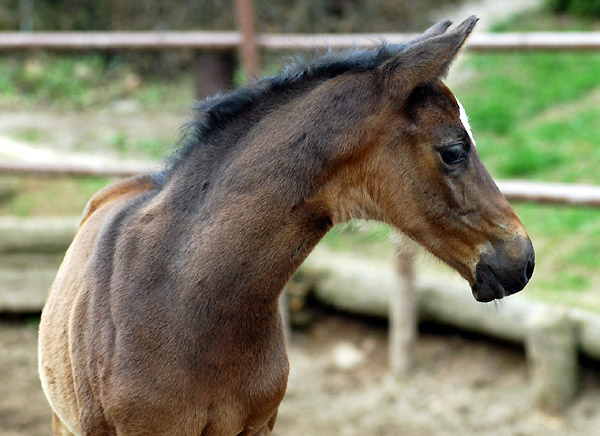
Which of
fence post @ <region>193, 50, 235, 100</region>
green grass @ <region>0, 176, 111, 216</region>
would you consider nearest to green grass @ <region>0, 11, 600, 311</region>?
green grass @ <region>0, 176, 111, 216</region>

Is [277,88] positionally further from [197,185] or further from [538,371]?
[538,371]

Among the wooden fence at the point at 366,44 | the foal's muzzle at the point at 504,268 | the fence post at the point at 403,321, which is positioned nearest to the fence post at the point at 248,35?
the wooden fence at the point at 366,44

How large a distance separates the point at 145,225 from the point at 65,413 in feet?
2.35

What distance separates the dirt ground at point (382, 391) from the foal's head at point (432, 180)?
88.9 inches

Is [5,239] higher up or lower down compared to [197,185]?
lower down

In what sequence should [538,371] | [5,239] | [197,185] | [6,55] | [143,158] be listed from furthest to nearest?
[6,55] < [143,158] < [5,239] < [538,371] < [197,185]

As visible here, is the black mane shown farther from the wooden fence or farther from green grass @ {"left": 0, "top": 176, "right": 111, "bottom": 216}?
green grass @ {"left": 0, "top": 176, "right": 111, "bottom": 216}

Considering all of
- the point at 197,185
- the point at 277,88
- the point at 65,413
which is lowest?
the point at 65,413

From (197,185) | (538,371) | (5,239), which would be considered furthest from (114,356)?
(5,239)

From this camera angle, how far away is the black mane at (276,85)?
207cm

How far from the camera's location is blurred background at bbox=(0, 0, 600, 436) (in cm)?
412

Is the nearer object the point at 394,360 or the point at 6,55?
the point at 394,360

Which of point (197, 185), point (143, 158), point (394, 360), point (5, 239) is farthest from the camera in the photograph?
point (143, 158)

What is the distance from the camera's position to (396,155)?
203 centimetres
